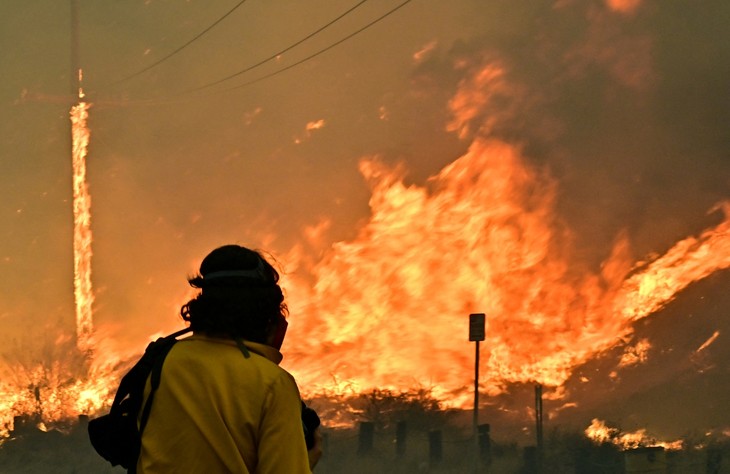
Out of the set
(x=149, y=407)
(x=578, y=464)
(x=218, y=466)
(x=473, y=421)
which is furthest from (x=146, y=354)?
(x=578, y=464)

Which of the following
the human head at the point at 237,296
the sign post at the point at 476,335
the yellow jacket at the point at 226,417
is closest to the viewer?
the yellow jacket at the point at 226,417

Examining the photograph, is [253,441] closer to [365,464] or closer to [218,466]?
[218,466]

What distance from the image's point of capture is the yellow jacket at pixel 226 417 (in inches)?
134

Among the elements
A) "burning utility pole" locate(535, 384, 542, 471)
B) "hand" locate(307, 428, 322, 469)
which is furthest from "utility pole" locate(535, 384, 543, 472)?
"hand" locate(307, 428, 322, 469)

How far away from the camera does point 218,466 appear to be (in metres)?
3.44

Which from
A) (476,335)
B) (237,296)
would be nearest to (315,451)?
(237,296)

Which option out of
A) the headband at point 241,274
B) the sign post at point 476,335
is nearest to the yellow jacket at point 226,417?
the headband at point 241,274

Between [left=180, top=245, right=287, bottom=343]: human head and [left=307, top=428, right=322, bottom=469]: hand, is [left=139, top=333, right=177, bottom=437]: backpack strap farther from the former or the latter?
[left=307, top=428, right=322, bottom=469]: hand

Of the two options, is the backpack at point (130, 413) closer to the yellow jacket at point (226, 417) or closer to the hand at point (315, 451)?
the yellow jacket at point (226, 417)

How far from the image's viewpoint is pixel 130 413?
3.66 metres

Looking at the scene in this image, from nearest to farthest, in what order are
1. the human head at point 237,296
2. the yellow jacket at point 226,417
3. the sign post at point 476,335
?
the yellow jacket at point 226,417 → the human head at point 237,296 → the sign post at point 476,335

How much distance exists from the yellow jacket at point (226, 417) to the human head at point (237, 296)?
5 cm

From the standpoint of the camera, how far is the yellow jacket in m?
3.42

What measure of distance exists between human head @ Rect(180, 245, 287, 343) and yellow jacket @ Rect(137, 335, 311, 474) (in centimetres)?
5
